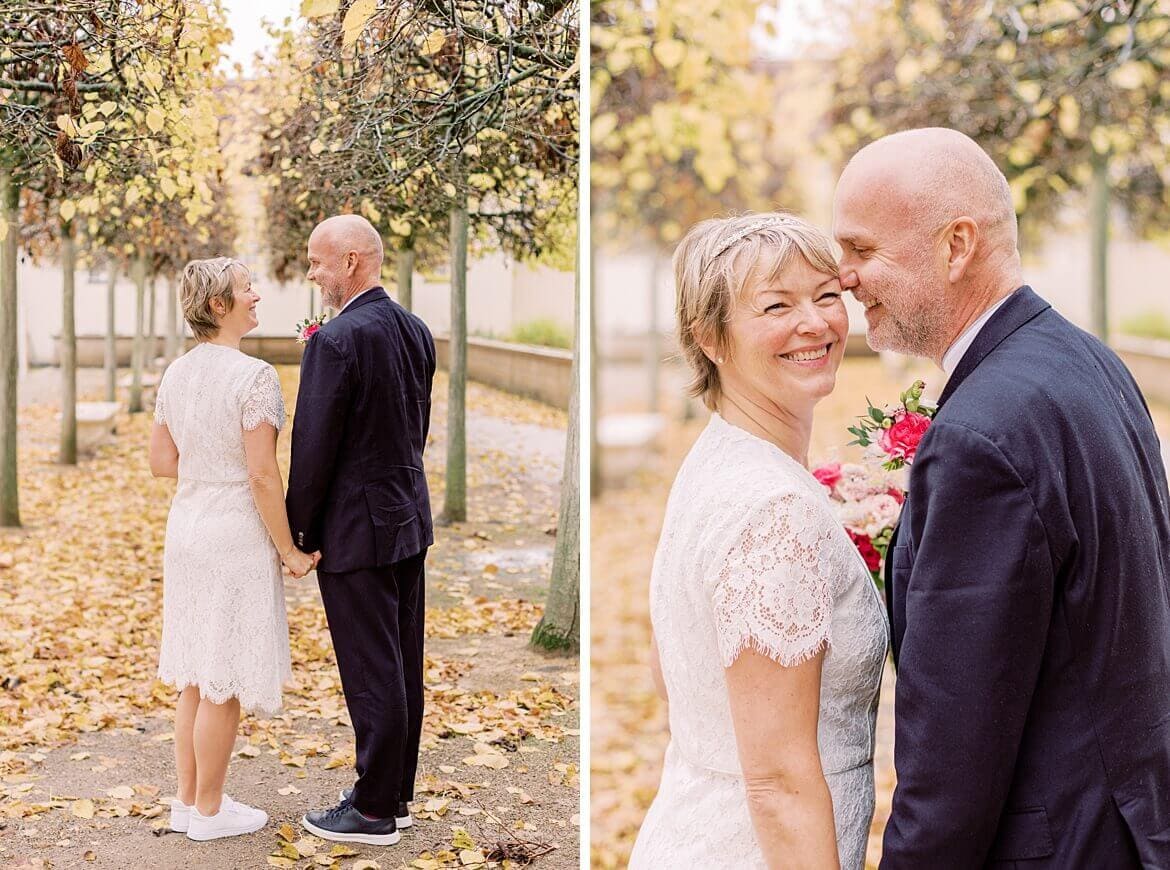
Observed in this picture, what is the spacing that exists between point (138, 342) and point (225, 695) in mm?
858

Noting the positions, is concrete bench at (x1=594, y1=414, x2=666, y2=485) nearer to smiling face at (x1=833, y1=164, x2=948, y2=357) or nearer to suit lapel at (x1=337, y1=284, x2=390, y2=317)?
suit lapel at (x1=337, y1=284, x2=390, y2=317)

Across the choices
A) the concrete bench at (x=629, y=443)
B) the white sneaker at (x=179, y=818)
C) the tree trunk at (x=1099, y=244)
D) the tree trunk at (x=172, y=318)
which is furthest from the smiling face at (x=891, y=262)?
the concrete bench at (x=629, y=443)

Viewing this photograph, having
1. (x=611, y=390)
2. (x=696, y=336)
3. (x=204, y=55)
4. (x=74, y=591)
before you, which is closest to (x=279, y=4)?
(x=204, y=55)

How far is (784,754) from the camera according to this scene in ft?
4.69

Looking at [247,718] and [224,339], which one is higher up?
[224,339]

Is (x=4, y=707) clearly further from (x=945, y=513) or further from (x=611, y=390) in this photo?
(x=611, y=390)

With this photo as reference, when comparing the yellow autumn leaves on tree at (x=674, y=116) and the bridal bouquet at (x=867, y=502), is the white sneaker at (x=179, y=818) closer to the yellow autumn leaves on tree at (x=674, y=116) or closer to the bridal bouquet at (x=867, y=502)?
the bridal bouquet at (x=867, y=502)

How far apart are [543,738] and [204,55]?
1.92m

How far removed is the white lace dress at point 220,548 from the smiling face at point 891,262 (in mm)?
1448

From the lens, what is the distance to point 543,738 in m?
2.97

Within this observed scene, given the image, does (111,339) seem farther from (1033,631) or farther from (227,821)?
(1033,631)

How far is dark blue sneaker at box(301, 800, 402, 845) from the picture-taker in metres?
2.73

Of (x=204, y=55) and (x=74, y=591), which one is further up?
(x=204, y=55)

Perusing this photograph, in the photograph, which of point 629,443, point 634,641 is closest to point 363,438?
point 634,641
